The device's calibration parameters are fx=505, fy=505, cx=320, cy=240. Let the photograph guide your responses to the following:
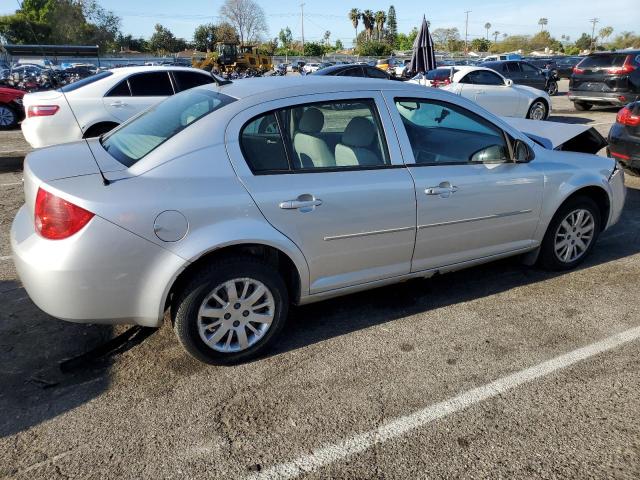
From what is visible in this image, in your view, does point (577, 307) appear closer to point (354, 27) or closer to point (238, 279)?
point (238, 279)

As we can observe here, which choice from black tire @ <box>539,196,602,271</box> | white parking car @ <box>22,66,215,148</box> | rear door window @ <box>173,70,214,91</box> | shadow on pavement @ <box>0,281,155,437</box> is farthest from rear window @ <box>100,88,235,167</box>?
rear door window @ <box>173,70,214,91</box>

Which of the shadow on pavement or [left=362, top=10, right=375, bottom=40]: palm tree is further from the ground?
[left=362, top=10, right=375, bottom=40]: palm tree

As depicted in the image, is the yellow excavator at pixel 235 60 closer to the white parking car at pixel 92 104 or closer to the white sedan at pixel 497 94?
the white sedan at pixel 497 94

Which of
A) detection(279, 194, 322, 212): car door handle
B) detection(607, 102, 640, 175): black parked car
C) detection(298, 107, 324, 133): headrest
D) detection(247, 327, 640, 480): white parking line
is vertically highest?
detection(298, 107, 324, 133): headrest

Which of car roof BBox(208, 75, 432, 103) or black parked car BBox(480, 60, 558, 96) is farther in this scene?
black parked car BBox(480, 60, 558, 96)

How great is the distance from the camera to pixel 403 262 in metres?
3.46

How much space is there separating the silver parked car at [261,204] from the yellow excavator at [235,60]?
39.2m

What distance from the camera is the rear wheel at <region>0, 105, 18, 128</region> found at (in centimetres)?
1215

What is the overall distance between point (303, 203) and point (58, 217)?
129cm

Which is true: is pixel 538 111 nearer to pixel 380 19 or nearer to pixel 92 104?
pixel 92 104

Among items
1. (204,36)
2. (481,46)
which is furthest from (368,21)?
(204,36)

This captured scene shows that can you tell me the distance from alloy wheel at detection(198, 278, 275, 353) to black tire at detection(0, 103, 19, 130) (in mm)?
12066

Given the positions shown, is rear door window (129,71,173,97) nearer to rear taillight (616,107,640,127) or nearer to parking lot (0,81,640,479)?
parking lot (0,81,640,479)

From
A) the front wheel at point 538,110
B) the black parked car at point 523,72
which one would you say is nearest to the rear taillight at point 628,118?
the front wheel at point 538,110
